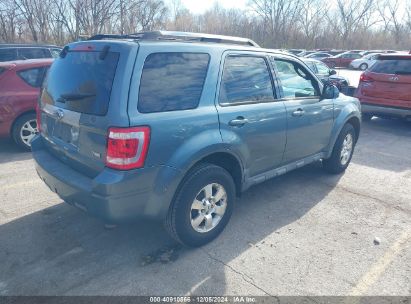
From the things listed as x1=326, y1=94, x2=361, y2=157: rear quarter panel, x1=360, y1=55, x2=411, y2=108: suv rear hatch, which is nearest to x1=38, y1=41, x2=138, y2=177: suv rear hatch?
x1=326, y1=94, x2=361, y2=157: rear quarter panel

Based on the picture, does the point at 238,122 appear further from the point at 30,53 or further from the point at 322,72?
the point at 322,72

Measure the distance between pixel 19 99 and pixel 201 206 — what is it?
14.4 ft

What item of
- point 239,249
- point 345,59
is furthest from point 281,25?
point 239,249

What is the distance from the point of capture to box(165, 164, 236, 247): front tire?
9.41ft

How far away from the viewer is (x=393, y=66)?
7.63 meters

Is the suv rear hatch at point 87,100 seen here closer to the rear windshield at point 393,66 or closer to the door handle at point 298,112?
the door handle at point 298,112

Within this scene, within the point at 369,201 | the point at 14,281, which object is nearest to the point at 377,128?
the point at 369,201

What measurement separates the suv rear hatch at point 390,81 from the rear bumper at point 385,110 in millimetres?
99

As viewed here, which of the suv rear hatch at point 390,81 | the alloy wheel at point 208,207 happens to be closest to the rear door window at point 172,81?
the alloy wheel at point 208,207

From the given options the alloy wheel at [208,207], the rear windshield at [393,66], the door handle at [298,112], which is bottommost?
the alloy wheel at [208,207]

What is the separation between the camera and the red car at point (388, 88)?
7312 millimetres

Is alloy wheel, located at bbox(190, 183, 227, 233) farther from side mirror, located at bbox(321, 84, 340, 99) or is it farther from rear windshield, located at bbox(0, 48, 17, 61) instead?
rear windshield, located at bbox(0, 48, 17, 61)

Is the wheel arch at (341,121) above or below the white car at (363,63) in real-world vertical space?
below

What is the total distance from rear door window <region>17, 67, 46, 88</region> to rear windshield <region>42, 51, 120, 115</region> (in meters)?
3.22
